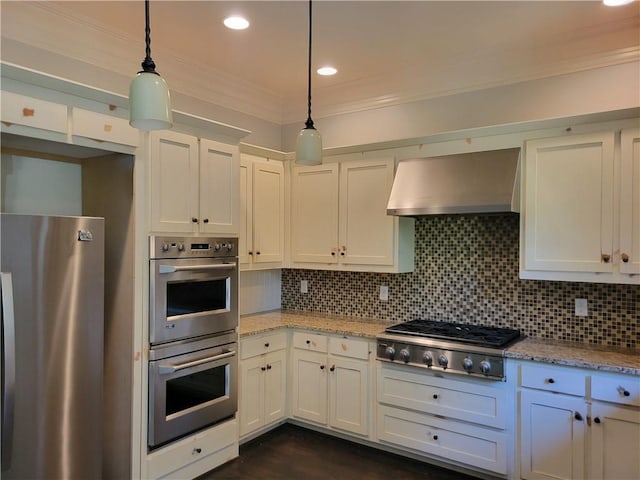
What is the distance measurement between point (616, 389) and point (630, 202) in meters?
1.07

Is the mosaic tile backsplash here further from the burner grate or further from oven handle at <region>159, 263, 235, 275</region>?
oven handle at <region>159, 263, 235, 275</region>

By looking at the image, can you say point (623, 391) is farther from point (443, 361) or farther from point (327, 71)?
point (327, 71)

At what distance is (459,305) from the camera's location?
3.59 m

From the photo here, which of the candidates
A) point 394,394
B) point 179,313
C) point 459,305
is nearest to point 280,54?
point 179,313

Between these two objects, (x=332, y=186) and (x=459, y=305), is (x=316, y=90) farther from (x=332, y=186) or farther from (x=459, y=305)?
(x=459, y=305)

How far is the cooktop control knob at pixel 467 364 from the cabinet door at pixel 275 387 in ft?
4.80

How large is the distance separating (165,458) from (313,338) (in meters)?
1.36

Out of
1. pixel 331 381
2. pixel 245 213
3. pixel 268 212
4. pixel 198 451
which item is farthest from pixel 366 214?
pixel 198 451

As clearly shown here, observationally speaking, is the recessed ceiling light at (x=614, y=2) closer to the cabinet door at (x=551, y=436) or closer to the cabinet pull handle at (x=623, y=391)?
the cabinet pull handle at (x=623, y=391)

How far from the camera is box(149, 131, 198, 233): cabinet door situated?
275cm

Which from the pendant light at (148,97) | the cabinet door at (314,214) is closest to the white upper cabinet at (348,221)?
the cabinet door at (314,214)

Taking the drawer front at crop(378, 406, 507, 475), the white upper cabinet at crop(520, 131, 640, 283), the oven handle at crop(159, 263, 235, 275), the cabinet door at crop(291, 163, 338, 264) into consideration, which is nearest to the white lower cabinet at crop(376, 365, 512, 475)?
the drawer front at crop(378, 406, 507, 475)

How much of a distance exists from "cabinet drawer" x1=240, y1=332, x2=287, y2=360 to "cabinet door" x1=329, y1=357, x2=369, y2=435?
0.44 meters

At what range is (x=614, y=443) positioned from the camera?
8.32 ft
